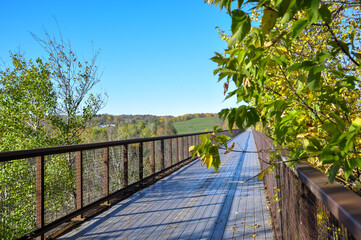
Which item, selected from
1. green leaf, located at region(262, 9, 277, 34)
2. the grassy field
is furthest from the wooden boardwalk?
the grassy field

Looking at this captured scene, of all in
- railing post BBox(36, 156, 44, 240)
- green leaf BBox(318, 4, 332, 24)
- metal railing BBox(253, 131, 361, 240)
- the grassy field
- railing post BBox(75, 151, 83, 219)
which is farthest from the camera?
the grassy field

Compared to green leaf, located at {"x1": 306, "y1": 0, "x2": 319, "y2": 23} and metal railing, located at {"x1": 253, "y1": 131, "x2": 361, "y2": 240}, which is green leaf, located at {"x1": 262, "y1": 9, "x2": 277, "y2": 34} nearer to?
green leaf, located at {"x1": 306, "y1": 0, "x2": 319, "y2": 23}

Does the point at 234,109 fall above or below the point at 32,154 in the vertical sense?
above

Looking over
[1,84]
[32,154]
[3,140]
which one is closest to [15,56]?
[1,84]

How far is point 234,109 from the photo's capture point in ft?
4.03

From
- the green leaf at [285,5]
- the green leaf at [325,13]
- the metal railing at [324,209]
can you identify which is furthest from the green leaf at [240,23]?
the metal railing at [324,209]

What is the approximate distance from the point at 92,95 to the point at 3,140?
3975 mm

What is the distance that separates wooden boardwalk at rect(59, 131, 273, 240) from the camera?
3672mm

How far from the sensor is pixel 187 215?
4438mm

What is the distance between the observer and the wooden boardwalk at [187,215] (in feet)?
12.0

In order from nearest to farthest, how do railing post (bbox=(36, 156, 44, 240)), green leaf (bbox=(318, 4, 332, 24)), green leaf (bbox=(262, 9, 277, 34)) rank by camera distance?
green leaf (bbox=(318, 4, 332, 24)) < green leaf (bbox=(262, 9, 277, 34)) < railing post (bbox=(36, 156, 44, 240))

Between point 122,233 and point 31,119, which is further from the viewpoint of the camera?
point 31,119

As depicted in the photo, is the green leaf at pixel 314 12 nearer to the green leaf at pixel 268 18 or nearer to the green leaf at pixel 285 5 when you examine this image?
the green leaf at pixel 285 5

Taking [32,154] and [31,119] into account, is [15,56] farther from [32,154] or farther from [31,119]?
[32,154]
